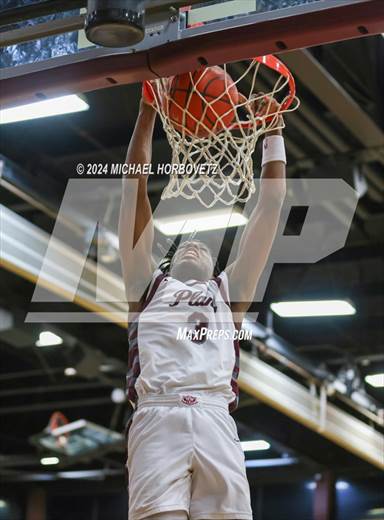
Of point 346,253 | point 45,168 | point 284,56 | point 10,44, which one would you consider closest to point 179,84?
point 10,44

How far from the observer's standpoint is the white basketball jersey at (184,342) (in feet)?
13.2

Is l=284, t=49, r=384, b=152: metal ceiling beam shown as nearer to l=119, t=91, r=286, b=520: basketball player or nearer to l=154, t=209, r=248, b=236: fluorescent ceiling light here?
l=154, t=209, r=248, b=236: fluorescent ceiling light

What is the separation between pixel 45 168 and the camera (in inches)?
363

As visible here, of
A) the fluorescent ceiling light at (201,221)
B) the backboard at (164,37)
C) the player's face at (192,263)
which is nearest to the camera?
the backboard at (164,37)

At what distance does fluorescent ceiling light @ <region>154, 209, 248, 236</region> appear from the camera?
28.2 feet

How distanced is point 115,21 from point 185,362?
1275 millimetres

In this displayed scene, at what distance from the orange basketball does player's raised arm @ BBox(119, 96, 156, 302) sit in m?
0.16

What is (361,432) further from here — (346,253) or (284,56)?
(284,56)

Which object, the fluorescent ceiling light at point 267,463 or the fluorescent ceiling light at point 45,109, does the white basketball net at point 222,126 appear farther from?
the fluorescent ceiling light at point 267,463

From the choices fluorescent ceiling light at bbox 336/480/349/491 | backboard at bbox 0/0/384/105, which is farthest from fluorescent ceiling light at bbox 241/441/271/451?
backboard at bbox 0/0/384/105

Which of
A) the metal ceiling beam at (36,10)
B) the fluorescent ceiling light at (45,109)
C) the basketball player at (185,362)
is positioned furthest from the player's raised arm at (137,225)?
the fluorescent ceiling light at (45,109)

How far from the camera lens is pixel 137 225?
443 centimetres

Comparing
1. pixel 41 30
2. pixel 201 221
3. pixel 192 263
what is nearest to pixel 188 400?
pixel 192 263

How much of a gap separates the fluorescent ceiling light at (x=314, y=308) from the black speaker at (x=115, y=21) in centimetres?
729
